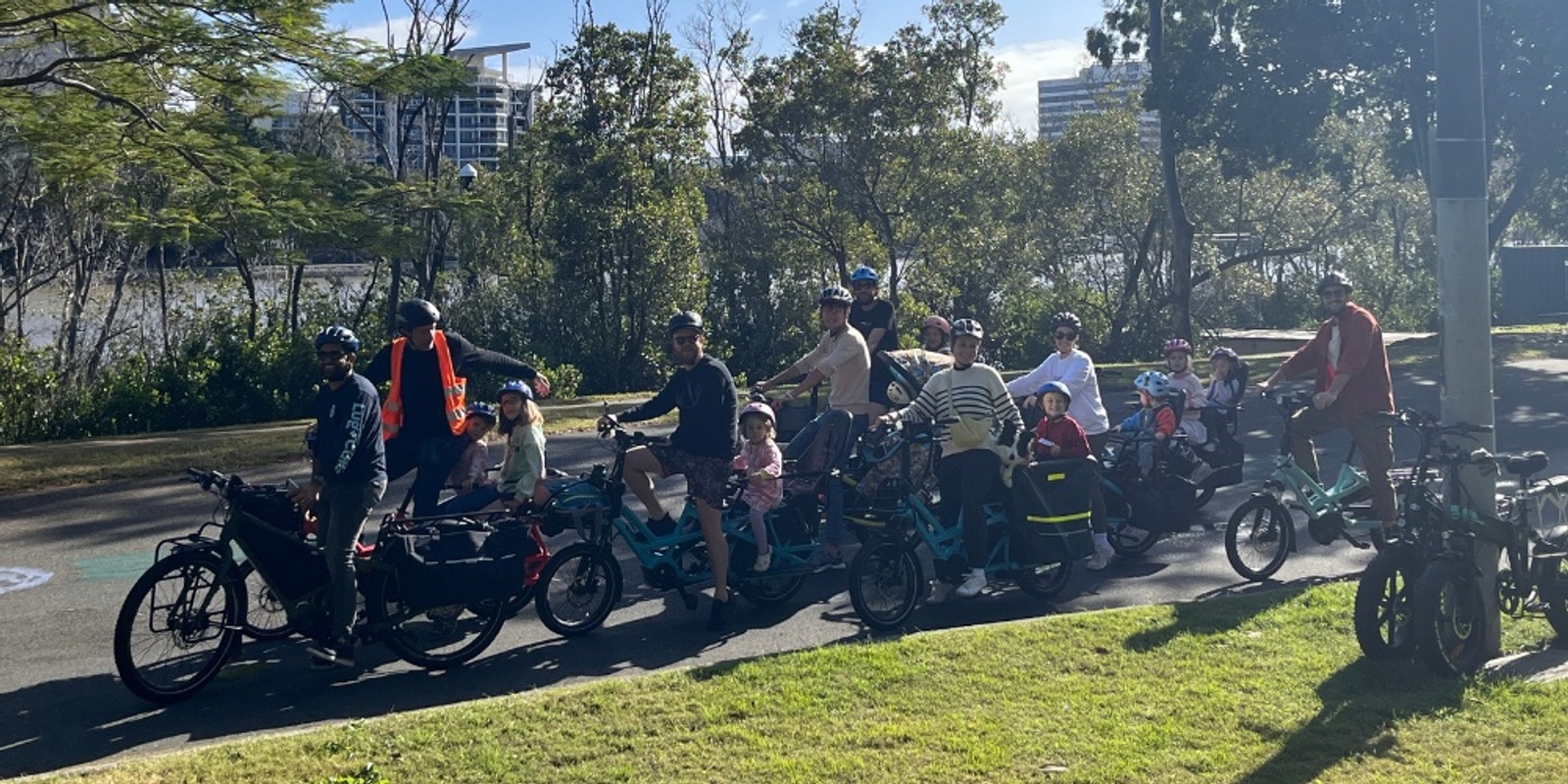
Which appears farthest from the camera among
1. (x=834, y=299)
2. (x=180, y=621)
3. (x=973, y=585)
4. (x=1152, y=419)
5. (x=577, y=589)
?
(x=1152, y=419)

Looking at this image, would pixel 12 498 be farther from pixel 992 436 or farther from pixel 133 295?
pixel 133 295

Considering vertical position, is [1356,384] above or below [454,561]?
above

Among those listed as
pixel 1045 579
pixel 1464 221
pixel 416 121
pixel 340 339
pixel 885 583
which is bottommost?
pixel 1045 579

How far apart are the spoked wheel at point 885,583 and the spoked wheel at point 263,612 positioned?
316cm

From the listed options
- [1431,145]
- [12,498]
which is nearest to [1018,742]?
[1431,145]

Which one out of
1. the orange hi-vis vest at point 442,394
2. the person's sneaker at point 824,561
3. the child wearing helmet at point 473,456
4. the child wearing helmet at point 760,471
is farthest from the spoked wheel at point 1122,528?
the orange hi-vis vest at point 442,394

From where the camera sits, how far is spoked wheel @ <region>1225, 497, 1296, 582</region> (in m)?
10.7

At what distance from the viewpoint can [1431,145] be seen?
838cm

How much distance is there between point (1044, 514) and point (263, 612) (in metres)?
4.73

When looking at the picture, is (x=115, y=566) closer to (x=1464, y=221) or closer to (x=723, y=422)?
(x=723, y=422)

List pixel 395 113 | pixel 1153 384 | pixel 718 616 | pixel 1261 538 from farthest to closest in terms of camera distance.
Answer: pixel 395 113, pixel 1153 384, pixel 1261 538, pixel 718 616

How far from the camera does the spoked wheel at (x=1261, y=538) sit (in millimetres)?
10727

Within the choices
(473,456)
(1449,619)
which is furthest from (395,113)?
(1449,619)

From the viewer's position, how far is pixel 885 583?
9.18 metres
